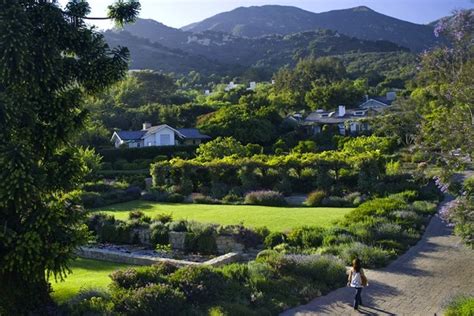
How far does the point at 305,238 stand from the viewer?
17.0m

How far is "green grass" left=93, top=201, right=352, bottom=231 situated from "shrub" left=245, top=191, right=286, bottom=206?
2.82 ft

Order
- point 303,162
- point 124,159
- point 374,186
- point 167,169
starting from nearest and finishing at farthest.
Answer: point 374,186 < point 303,162 < point 167,169 < point 124,159

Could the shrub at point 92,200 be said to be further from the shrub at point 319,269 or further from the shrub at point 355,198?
the shrub at point 319,269

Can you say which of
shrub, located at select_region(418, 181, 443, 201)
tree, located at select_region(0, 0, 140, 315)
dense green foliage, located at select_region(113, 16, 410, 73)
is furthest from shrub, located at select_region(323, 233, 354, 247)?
dense green foliage, located at select_region(113, 16, 410, 73)

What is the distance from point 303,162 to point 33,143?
68.6 feet

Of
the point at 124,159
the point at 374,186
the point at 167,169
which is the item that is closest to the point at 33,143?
the point at 374,186

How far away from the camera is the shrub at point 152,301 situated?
385 inches

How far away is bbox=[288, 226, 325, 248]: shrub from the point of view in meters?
16.9

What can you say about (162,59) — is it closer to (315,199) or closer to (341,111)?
(341,111)

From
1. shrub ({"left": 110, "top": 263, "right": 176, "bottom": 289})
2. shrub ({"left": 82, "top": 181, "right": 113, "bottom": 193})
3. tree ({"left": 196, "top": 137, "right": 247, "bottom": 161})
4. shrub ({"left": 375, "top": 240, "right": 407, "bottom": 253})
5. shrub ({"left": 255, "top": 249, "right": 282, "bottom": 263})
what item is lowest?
shrub ({"left": 375, "top": 240, "right": 407, "bottom": 253})

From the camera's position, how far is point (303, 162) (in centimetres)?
2922

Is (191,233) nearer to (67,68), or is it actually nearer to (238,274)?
(238,274)

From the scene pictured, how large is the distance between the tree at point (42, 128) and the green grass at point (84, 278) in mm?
2046

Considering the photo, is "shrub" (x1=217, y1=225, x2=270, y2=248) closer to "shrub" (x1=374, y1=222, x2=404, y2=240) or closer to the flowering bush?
"shrub" (x1=374, y1=222, x2=404, y2=240)
